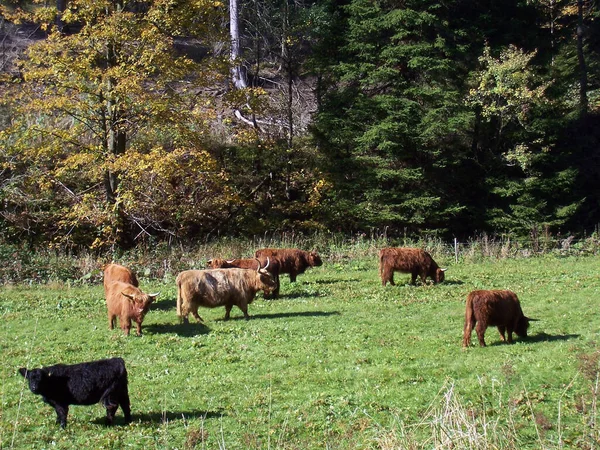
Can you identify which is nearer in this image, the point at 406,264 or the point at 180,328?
the point at 180,328

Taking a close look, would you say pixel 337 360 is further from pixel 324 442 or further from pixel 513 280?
pixel 513 280

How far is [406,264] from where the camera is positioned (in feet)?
74.0

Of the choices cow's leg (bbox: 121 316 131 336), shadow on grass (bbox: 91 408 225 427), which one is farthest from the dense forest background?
shadow on grass (bbox: 91 408 225 427)

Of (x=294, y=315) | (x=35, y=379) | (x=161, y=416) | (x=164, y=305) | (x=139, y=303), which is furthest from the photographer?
(x=164, y=305)

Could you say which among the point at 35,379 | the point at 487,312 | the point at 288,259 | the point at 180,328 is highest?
the point at 288,259

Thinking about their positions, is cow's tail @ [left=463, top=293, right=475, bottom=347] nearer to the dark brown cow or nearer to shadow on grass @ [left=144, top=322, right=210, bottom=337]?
shadow on grass @ [left=144, top=322, right=210, bottom=337]

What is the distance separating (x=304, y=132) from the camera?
3947cm

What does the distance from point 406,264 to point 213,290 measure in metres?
7.60

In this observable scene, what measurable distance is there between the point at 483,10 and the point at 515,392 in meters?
31.0

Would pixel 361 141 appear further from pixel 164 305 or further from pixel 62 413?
pixel 62 413

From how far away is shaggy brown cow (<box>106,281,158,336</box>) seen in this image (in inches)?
627

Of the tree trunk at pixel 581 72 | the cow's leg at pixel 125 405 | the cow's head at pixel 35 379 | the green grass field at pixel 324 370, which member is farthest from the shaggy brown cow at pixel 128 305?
the tree trunk at pixel 581 72

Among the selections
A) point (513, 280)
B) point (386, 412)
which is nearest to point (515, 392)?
point (386, 412)

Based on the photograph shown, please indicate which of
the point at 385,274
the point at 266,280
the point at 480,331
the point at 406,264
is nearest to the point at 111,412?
the point at 480,331
